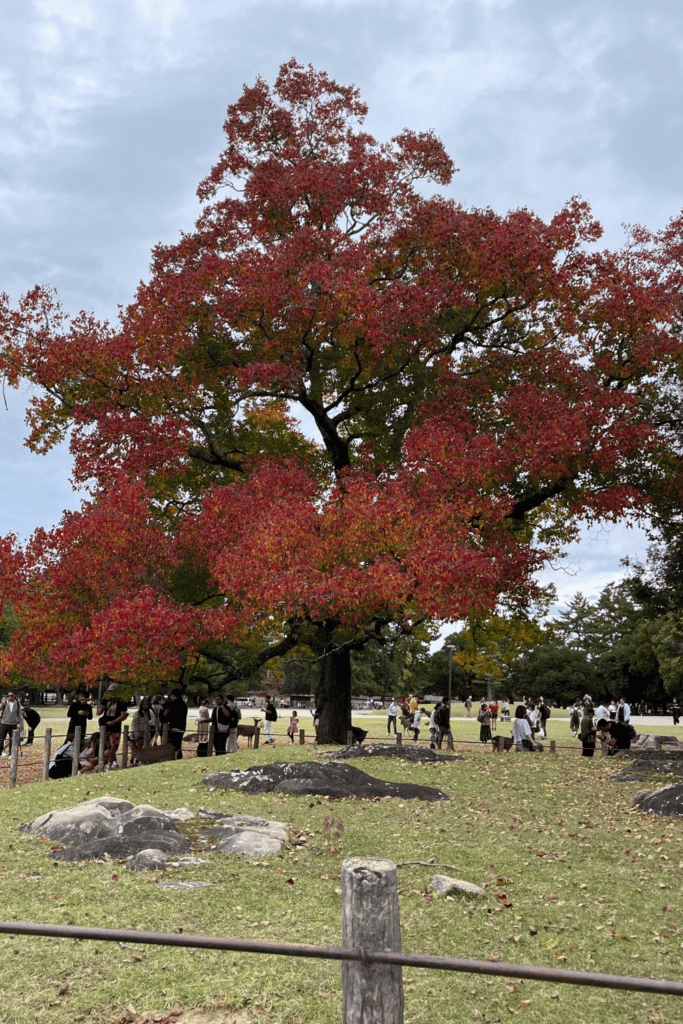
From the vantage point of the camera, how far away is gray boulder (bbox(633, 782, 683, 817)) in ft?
41.5

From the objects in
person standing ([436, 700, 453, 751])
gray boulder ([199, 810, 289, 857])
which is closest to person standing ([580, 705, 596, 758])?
person standing ([436, 700, 453, 751])

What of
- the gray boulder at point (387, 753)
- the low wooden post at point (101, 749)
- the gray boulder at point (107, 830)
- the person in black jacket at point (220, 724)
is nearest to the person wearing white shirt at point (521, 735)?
A: the gray boulder at point (387, 753)

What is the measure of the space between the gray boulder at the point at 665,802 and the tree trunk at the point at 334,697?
9.16 meters

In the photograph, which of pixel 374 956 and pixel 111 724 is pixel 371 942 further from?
pixel 111 724

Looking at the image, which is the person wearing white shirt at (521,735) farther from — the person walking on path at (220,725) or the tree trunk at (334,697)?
the person walking on path at (220,725)

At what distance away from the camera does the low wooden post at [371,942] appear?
11.4ft

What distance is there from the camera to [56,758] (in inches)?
658

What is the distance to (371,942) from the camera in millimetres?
3514

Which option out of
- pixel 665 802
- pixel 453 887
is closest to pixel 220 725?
pixel 665 802

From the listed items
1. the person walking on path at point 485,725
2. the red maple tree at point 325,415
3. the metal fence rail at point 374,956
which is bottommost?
the person walking on path at point 485,725

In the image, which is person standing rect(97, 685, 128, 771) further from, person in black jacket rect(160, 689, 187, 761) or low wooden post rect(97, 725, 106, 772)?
person in black jacket rect(160, 689, 187, 761)

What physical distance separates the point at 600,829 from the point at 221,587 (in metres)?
8.56

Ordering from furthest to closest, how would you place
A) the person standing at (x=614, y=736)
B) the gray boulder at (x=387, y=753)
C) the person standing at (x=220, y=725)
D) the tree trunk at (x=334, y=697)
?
the person standing at (x=614, y=736)
the tree trunk at (x=334, y=697)
the person standing at (x=220, y=725)
the gray boulder at (x=387, y=753)

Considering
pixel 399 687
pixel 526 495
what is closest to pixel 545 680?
pixel 399 687
